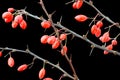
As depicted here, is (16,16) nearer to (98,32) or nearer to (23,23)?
(23,23)

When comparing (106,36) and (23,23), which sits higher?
(23,23)

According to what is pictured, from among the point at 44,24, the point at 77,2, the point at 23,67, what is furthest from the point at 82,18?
the point at 23,67

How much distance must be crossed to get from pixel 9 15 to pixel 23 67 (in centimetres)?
33

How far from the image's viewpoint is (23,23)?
4.76 feet

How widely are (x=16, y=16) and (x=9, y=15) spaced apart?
3 cm

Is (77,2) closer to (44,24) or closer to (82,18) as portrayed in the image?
(82,18)

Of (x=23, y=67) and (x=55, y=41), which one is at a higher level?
(x=55, y=41)

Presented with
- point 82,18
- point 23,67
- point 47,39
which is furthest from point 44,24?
point 23,67

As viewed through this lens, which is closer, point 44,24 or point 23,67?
point 44,24

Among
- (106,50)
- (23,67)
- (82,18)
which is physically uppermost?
(82,18)

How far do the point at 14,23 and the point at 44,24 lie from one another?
15 centimetres

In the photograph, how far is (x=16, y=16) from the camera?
1397 millimetres

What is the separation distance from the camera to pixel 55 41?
4.73ft

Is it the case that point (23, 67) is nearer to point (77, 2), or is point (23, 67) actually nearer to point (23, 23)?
point (23, 23)
